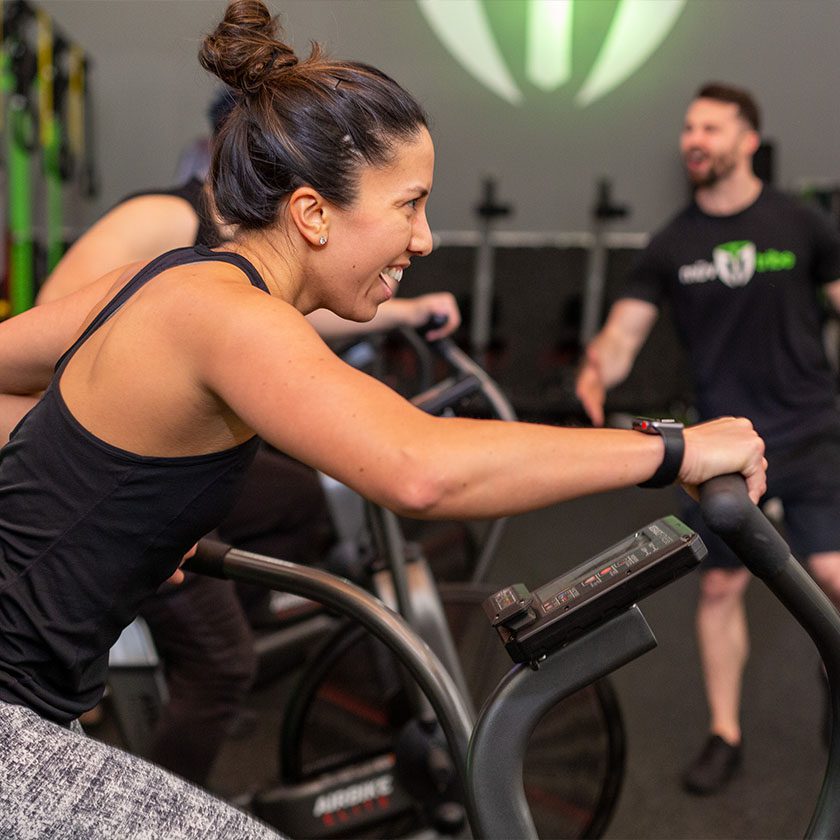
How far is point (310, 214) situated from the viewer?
1.14 m

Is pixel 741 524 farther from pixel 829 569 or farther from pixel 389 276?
pixel 829 569

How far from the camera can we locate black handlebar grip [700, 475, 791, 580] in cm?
99

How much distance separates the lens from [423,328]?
7.06 feet

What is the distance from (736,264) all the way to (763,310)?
0.45ft

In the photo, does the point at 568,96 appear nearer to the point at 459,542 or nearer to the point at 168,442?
the point at 459,542

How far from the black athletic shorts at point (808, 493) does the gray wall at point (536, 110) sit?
304cm

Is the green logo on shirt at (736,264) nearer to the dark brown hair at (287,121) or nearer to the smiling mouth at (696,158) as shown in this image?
the smiling mouth at (696,158)

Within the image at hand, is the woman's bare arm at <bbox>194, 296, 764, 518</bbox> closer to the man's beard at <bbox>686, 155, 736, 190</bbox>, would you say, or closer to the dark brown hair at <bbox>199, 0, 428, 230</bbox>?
the dark brown hair at <bbox>199, 0, 428, 230</bbox>

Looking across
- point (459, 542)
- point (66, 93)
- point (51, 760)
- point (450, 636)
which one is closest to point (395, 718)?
point (450, 636)

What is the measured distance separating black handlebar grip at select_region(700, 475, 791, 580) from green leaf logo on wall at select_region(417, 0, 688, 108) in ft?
9.07

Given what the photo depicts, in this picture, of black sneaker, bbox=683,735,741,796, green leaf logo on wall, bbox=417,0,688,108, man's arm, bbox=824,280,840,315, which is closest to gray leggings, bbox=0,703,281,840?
black sneaker, bbox=683,735,741,796

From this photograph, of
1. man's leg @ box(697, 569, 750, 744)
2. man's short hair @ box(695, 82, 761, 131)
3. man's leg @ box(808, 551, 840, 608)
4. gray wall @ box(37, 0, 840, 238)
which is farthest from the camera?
gray wall @ box(37, 0, 840, 238)

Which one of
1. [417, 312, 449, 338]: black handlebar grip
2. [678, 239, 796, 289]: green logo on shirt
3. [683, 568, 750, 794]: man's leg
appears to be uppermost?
[678, 239, 796, 289]: green logo on shirt

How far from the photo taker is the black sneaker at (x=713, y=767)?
2527 mm
